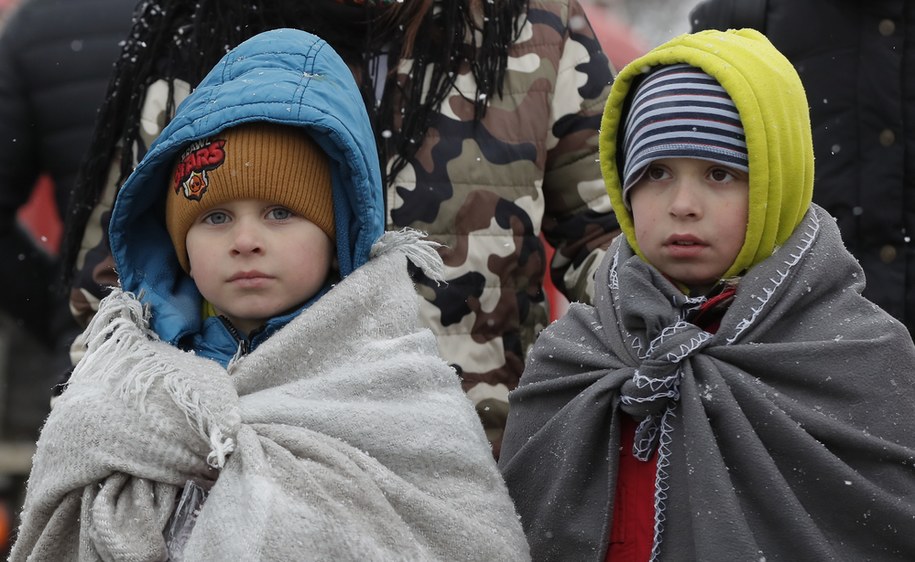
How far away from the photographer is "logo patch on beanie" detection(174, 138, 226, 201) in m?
3.12

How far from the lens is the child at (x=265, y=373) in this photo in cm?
285

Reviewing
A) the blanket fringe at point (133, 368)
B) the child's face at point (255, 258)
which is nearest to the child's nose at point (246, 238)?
the child's face at point (255, 258)

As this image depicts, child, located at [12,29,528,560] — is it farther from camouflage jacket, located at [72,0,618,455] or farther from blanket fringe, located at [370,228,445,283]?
camouflage jacket, located at [72,0,618,455]

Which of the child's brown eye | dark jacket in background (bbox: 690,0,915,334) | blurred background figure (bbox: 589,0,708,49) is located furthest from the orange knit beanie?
blurred background figure (bbox: 589,0,708,49)

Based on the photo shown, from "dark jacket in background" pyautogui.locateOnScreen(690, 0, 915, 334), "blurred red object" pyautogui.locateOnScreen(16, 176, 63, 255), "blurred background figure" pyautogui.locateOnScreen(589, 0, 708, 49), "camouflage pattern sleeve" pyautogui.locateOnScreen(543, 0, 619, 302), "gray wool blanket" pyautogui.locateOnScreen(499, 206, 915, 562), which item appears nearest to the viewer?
"gray wool blanket" pyautogui.locateOnScreen(499, 206, 915, 562)

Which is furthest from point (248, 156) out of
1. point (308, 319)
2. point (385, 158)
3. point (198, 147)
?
point (385, 158)

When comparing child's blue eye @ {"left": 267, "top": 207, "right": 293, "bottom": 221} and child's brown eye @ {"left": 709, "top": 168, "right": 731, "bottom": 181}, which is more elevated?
child's brown eye @ {"left": 709, "top": 168, "right": 731, "bottom": 181}

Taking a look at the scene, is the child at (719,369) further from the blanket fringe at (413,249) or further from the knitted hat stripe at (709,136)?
the blanket fringe at (413,249)

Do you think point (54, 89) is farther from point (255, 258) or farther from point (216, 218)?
point (255, 258)

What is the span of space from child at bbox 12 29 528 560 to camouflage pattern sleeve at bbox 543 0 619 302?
0.67 metres

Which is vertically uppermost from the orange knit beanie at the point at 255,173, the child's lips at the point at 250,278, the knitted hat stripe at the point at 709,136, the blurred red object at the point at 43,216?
the knitted hat stripe at the point at 709,136

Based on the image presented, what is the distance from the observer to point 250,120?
3123 millimetres

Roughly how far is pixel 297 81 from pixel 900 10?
6.06 feet

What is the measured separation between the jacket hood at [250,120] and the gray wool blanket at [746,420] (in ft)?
1.82
